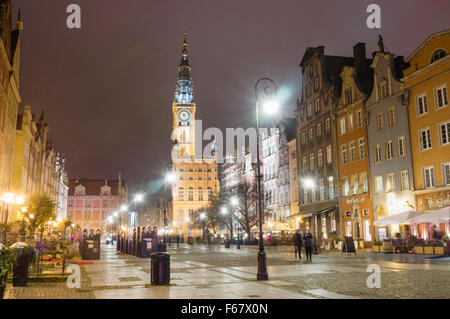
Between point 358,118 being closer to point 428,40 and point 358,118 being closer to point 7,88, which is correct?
point 428,40

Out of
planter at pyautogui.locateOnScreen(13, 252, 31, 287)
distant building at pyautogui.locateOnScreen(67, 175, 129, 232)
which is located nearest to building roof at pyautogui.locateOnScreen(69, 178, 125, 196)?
distant building at pyautogui.locateOnScreen(67, 175, 129, 232)

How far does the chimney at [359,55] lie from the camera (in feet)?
146

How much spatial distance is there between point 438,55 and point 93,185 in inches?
4738

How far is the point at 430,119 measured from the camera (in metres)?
31.9

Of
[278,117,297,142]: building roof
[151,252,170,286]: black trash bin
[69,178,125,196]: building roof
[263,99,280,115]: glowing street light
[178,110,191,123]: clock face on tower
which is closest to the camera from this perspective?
[151,252,170,286]: black trash bin

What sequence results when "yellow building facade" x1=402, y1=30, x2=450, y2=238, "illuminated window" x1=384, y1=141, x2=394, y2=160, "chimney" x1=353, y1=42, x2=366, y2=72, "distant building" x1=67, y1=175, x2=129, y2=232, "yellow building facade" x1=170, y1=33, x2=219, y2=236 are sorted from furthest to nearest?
"distant building" x1=67, y1=175, x2=129, y2=232
"yellow building facade" x1=170, y1=33, x2=219, y2=236
"chimney" x1=353, y1=42, x2=366, y2=72
"illuminated window" x1=384, y1=141, x2=394, y2=160
"yellow building facade" x1=402, y1=30, x2=450, y2=238

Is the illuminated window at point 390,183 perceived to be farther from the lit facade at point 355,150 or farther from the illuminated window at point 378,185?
the lit facade at point 355,150

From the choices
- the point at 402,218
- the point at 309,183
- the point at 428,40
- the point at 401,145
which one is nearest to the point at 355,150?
the point at 401,145

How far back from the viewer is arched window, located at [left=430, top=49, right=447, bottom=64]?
31091 mm

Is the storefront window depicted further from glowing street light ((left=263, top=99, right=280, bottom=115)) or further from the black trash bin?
the black trash bin

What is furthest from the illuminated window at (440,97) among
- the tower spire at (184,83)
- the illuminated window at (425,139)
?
the tower spire at (184,83)

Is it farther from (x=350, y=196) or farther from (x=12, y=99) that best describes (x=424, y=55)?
(x=12, y=99)
